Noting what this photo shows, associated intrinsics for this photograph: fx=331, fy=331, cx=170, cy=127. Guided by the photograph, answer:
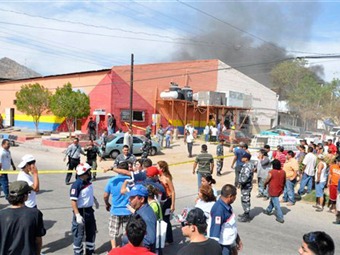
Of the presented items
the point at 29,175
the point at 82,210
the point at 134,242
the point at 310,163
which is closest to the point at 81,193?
the point at 82,210

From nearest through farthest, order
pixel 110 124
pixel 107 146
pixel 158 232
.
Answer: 1. pixel 158 232
2. pixel 107 146
3. pixel 110 124

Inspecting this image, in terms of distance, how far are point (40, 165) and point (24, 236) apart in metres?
12.6

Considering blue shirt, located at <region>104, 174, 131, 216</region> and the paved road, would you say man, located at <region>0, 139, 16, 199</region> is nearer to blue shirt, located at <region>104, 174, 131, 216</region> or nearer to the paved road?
the paved road

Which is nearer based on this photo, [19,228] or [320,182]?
[19,228]

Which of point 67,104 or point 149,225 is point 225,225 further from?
point 67,104

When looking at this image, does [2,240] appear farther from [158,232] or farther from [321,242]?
[321,242]

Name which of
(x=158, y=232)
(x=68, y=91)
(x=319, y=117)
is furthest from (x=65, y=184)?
(x=319, y=117)

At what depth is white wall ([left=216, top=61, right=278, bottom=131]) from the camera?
3219 centimetres

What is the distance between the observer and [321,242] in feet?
9.20

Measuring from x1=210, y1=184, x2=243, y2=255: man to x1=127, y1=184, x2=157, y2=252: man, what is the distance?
0.86 metres

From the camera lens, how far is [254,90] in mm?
35375

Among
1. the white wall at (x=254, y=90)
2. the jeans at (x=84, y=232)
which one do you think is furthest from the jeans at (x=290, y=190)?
the white wall at (x=254, y=90)

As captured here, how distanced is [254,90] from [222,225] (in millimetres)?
32537

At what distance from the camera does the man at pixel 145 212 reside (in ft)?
12.6
